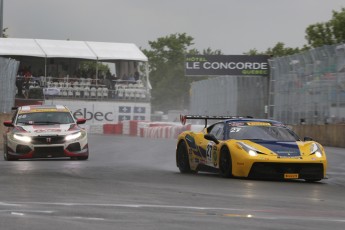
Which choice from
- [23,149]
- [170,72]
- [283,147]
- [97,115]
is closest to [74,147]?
[23,149]

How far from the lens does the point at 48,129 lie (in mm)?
19609

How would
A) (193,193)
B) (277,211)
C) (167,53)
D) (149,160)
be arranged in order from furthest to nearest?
(167,53)
(149,160)
(193,193)
(277,211)

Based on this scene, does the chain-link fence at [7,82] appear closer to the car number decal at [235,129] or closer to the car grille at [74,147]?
the car grille at [74,147]

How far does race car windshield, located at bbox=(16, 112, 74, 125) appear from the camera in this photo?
802 inches

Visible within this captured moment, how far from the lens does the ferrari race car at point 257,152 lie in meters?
13.9

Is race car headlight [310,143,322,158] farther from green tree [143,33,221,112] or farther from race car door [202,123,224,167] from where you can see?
green tree [143,33,221,112]

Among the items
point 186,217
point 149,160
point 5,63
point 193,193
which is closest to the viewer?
point 186,217

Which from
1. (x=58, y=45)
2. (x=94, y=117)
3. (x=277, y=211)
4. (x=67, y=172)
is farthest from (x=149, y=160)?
(x=58, y=45)

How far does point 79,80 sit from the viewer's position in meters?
52.6

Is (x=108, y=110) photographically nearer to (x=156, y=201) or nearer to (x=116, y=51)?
(x=116, y=51)

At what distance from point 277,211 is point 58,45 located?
4477cm

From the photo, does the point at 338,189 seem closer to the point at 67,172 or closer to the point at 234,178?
the point at 234,178

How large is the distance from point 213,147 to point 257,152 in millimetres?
1158

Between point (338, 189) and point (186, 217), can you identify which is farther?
point (338, 189)
